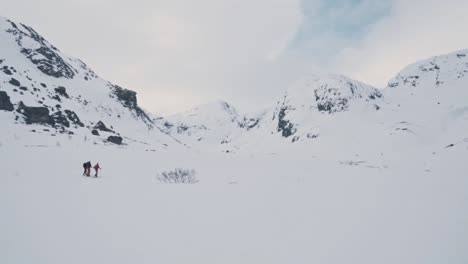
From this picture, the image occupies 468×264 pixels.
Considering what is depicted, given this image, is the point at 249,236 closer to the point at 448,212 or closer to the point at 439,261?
the point at 439,261

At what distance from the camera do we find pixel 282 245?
650cm

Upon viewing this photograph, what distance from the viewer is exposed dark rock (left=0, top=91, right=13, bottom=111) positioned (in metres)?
43.5

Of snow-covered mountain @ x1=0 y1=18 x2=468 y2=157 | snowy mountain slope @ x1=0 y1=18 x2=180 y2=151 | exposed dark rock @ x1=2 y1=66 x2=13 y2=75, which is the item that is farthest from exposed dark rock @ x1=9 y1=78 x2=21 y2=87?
exposed dark rock @ x1=2 y1=66 x2=13 y2=75

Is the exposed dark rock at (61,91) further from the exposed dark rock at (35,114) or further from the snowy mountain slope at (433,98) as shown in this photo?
the snowy mountain slope at (433,98)

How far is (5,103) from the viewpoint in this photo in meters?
43.9

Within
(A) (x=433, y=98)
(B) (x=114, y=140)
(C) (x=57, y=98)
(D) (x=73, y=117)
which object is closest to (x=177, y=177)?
(B) (x=114, y=140)

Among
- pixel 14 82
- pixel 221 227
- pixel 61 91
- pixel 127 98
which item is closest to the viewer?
pixel 221 227

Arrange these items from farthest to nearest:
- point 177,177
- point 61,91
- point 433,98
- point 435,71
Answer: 1. point 435,71
2. point 433,98
3. point 61,91
4. point 177,177

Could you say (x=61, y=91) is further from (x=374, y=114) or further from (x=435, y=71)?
(x=435, y=71)

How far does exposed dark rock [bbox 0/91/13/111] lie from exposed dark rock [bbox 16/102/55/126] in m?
1.05

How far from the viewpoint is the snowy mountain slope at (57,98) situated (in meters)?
44.5

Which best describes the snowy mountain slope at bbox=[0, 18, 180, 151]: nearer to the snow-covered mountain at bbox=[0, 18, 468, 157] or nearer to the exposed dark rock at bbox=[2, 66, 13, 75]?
the exposed dark rock at bbox=[2, 66, 13, 75]

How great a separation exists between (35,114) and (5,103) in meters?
4.01

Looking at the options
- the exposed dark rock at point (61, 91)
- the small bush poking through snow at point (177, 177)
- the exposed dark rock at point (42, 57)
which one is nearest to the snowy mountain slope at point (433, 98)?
the small bush poking through snow at point (177, 177)
